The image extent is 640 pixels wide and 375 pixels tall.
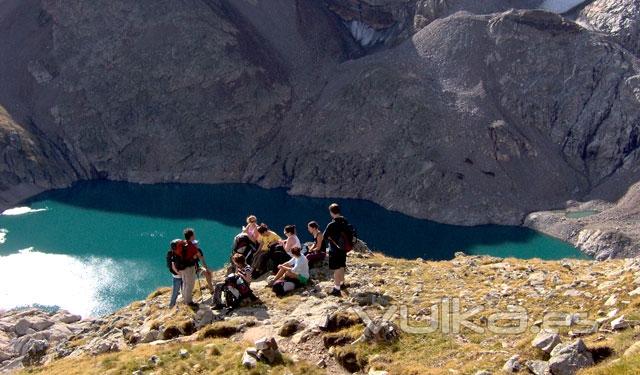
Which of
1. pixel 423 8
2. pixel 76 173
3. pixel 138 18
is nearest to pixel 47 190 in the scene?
pixel 76 173

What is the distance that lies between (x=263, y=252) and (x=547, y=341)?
12069mm

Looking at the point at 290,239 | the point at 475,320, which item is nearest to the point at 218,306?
the point at 290,239

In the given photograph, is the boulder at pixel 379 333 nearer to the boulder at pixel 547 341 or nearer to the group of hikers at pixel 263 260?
the boulder at pixel 547 341

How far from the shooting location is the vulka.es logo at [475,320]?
14.0m

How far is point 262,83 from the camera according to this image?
347 feet

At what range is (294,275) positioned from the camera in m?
20.4

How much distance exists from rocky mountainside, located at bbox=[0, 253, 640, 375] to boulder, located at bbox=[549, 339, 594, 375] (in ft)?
0.06

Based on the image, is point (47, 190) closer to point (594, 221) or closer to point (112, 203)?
point (112, 203)

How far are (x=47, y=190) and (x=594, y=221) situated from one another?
6960cm

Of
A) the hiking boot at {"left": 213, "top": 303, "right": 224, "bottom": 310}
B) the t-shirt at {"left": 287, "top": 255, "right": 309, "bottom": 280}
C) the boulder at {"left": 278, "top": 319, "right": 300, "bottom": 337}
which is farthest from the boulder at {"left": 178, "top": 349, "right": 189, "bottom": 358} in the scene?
the t-shirt at {"left": 287, "top": 255, "right": 309, "bottom": 280}

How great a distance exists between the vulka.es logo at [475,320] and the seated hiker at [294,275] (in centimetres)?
389

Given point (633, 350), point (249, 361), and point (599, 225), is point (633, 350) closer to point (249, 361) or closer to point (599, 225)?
point (249, 361)

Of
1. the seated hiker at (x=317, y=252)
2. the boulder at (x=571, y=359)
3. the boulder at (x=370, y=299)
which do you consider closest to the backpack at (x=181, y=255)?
the seated hiker at (x=317, y=252)

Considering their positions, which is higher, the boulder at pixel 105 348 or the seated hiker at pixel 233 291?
the seated hiker at pixel 233 291
